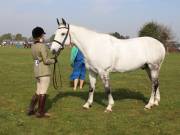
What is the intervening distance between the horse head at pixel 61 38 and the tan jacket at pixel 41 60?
1.30 feet

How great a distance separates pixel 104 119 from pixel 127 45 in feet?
7.83

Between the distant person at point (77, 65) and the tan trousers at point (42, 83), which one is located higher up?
the tan trousers at point (42, 83)

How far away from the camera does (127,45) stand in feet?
35.6

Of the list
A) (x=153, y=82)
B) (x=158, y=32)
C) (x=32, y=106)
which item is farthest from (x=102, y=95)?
(x=158, y=32)

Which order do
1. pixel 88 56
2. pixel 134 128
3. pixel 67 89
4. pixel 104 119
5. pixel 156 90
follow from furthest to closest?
pixel 67 89
pixel 156 90
pixel 88 56
pixel 104 119
pixel 134 128

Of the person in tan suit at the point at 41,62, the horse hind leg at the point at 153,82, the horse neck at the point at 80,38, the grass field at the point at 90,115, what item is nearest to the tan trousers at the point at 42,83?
the person in tan suit at the point at 41,62

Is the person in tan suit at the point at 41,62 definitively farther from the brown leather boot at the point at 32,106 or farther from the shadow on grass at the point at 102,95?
→ the shadow on grass at the point at 102,95

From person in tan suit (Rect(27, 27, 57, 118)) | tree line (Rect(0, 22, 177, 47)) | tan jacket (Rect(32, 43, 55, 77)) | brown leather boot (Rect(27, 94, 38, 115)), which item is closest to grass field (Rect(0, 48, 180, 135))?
brown leather boot (Rect(27, 94, 38, 115))

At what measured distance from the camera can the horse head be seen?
998cm

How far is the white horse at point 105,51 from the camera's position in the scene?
33.8 feet

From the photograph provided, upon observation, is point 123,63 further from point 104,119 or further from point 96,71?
point 104,119

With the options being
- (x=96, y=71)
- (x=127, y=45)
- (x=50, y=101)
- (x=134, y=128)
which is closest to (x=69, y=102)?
(x=50, y=101)

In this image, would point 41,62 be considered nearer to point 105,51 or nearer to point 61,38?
point 61,38

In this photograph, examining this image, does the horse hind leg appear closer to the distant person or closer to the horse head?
the horse head
